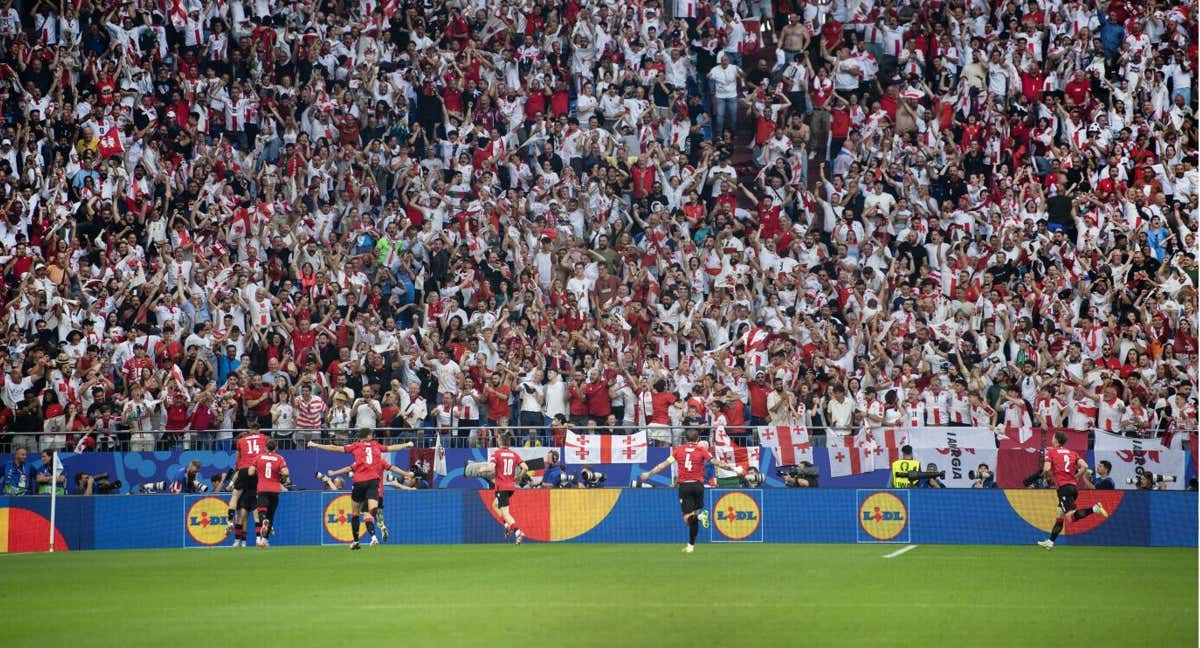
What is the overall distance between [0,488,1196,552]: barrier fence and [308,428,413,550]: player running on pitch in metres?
1.66

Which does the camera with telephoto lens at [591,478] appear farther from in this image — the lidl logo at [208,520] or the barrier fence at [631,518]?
the lidl logo at [208,520]

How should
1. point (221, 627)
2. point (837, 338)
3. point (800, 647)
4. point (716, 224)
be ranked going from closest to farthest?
point (800, 647), point (221, 627), point (837, 338), point (716, 224)

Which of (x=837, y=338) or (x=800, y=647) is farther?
(x=837, y=338)

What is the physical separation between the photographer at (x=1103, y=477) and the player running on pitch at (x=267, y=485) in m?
11.6

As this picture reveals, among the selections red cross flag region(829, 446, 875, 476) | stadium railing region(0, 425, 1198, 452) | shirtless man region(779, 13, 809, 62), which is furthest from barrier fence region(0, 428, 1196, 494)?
shirtless man region(779, 13, 809, 62)

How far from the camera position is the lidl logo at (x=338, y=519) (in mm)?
23625

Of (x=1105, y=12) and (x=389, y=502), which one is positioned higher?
(x=1105, y=12)

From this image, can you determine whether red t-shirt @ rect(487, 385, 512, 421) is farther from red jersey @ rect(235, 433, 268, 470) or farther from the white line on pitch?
the white line on pitch

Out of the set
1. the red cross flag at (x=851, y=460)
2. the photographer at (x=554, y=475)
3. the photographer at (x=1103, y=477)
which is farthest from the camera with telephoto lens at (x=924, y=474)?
the photographer at (x=554, y=475)

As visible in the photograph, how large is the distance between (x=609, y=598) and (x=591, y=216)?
1370 centimetres

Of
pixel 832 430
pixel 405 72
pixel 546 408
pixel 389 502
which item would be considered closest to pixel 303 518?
pixel 389 502

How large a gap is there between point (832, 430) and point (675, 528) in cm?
287

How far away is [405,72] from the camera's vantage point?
30.1 metres

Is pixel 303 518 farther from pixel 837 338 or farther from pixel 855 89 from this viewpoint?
pixel 855 89
